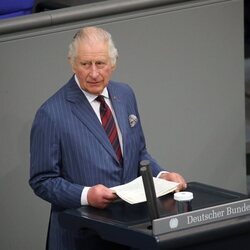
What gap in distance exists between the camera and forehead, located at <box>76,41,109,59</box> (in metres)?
3.84

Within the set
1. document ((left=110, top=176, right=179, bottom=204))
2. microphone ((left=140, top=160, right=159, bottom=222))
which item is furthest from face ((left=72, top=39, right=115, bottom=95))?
microphone ((left=140, top=160, right=159, bottom=222))

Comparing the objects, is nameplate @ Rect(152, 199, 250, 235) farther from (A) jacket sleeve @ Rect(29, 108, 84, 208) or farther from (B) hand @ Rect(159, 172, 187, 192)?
(A) jacket sleeve @ Rect(29, 108, 84, 208)

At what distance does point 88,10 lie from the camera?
524 centimetres

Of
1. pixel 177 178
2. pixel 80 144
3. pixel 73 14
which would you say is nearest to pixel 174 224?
pixel 177 178

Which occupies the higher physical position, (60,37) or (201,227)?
(60,37)

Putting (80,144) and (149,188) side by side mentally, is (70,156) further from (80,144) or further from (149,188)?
(149,188)

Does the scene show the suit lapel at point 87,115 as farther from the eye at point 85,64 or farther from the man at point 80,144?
the eye at point 85,64

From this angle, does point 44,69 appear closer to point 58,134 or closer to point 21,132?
point 21,132

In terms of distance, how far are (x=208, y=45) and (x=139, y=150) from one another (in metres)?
1.69

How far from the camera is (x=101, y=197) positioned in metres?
3.65

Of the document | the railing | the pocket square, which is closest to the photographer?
the document

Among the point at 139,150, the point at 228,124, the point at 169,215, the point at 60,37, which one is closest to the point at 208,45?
the point at 228,124

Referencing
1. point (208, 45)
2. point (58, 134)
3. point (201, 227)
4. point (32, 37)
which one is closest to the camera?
point (201, 227)

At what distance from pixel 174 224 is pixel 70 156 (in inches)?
28.0
